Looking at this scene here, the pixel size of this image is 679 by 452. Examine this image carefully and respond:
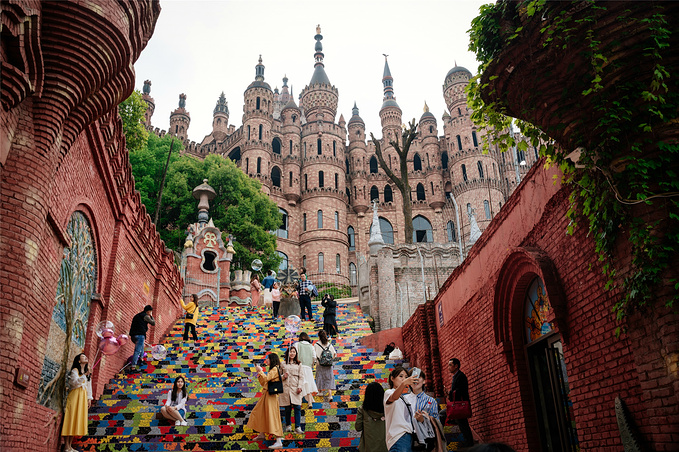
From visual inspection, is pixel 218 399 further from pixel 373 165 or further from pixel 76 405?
pixel 373 165

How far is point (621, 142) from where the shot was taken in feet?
17.1

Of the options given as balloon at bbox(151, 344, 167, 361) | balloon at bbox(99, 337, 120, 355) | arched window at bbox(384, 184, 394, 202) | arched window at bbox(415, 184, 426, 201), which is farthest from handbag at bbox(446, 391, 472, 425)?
arched window at bbox(384, 184, 394, 202)

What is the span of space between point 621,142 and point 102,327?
392 inches

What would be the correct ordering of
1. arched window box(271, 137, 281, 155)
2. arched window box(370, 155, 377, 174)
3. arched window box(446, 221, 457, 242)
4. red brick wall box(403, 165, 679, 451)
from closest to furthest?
red brick wall box(403, 165, 679, 451)
arched window box(446, 221, 457, 242)
arched window box(271, 137, 281, 155)
arched window box(370, 155, 377, 174)

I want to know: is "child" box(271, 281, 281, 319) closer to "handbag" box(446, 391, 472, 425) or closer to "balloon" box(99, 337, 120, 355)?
"balloon" box(99, 337, 120, 355)

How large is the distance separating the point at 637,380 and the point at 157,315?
1403 centimetres

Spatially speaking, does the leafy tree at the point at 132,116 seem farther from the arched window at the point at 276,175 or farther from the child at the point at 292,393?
the arched window at the point at 276,175

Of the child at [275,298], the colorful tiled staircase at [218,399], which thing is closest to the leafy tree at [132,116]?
the child at [275,298]

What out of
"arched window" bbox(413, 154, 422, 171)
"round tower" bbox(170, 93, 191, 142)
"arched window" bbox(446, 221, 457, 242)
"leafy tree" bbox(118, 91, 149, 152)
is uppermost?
"round tower" bbox(170, 93, 191, 142)

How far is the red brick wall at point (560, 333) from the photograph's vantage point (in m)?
4.70

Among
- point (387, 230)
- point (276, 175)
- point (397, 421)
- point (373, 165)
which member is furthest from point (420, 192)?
point (397, 421)

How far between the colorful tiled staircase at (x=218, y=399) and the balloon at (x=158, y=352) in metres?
0.17

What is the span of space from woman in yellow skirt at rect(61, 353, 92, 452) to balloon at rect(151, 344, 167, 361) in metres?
3.62

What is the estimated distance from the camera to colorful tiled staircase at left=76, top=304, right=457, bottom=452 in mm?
9047
